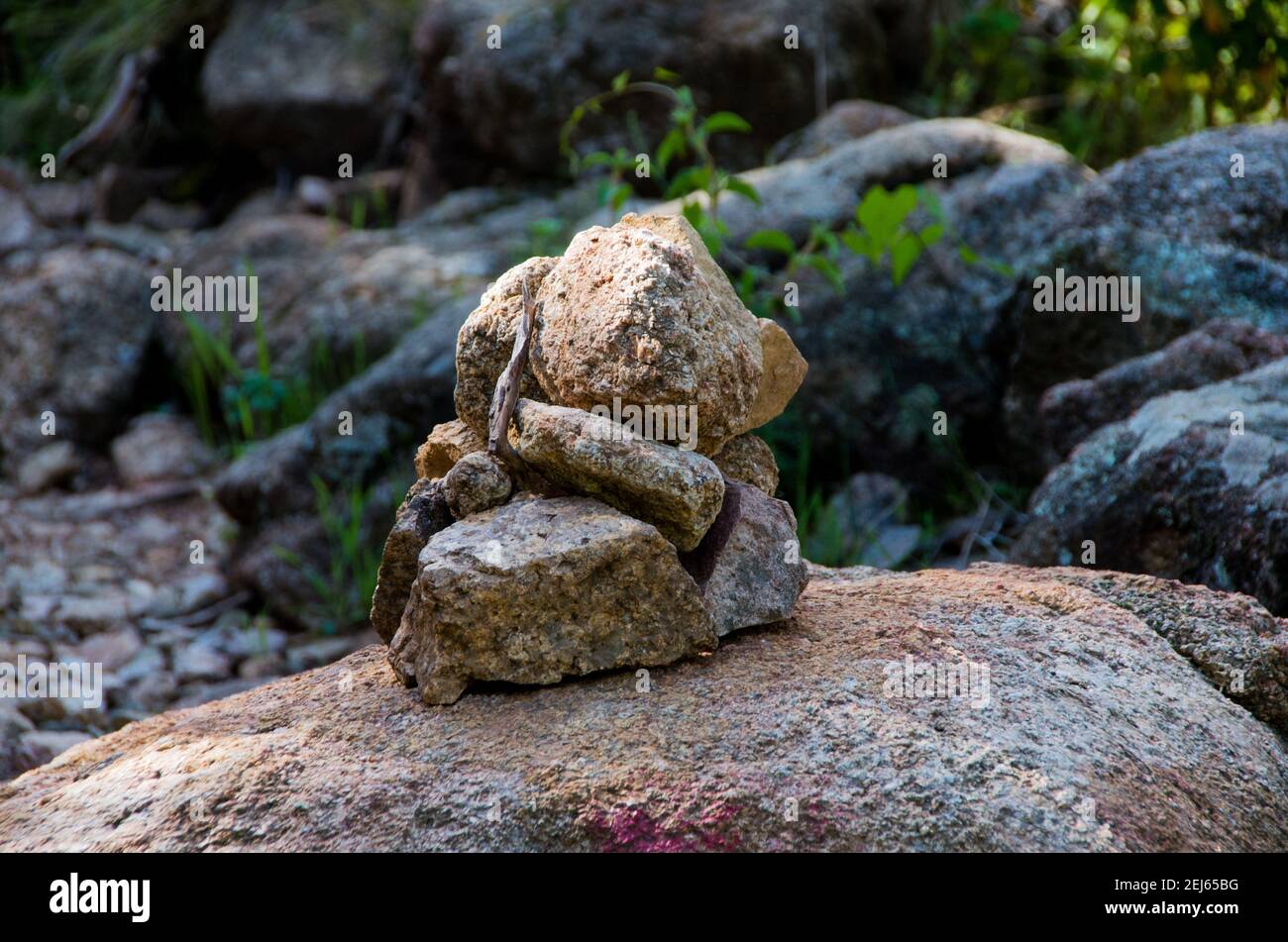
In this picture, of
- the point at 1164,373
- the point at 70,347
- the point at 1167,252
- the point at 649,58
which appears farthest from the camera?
the point at 649,58

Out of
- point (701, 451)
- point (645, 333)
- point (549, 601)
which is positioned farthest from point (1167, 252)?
point (549, 601)

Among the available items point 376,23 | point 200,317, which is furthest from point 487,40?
point 200,317

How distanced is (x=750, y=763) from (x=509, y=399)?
0.83 m

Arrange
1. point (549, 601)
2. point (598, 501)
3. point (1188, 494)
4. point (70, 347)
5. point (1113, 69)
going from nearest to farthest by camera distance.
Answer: point (549, 601) < point (598, 501) < point (1188, 494) < point (70, 347) < point (1113, 69)

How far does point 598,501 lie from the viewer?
233cm

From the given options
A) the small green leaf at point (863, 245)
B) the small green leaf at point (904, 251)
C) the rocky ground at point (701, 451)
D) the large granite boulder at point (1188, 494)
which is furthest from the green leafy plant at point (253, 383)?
the large granite boulder at point (1188, 494)

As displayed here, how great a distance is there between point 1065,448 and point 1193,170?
1256mm

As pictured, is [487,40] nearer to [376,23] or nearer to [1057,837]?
[376,23]

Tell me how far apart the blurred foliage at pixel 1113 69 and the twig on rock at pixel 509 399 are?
482cm

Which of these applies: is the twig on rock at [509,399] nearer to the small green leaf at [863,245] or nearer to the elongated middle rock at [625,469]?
the elongated middle rock at [625,469]

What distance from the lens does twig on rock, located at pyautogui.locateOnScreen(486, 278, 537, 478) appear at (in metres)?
2.38

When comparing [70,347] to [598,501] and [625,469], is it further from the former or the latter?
[625,469]

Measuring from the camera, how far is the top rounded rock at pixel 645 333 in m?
2.29

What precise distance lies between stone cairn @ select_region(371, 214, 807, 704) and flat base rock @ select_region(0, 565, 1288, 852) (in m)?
0.10
